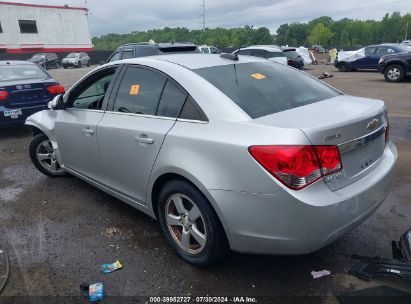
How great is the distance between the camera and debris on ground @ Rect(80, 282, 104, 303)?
274 centimetres

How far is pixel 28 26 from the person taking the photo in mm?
42938

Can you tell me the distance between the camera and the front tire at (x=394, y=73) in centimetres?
1445

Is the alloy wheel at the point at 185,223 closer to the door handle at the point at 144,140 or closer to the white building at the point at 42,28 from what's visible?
the door handle at the point at 144,140

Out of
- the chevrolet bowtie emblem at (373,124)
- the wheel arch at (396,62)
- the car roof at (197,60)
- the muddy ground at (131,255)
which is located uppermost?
the car roof at (197,60)

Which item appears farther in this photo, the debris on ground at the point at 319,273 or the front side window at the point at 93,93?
the front side window at the point at 93,93

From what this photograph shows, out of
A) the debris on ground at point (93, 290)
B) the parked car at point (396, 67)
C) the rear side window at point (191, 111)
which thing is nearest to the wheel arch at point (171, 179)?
the rear side window at point (191, 111)

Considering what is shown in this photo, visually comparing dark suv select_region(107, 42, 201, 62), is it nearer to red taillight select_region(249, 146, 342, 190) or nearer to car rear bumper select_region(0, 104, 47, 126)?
car rear bumper select_region(0, 104, 47, 126)

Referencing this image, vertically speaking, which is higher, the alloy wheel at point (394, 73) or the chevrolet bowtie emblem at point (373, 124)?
the chevrolet bowtie emblem at point (373, 124)

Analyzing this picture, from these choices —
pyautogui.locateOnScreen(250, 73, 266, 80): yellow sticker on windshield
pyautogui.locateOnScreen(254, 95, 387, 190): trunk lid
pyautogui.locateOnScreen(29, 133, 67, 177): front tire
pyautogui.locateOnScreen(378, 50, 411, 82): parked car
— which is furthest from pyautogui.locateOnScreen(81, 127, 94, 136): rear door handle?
pyautogui.locateOnScreen(378, 50, 411, 82): parked car

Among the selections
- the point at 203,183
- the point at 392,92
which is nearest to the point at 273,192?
the point at 203,183

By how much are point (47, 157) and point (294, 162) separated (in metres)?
3.96

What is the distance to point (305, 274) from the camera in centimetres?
291

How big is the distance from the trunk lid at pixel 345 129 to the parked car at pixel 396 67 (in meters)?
13.2

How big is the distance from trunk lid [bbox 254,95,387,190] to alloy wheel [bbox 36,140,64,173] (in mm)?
3558
